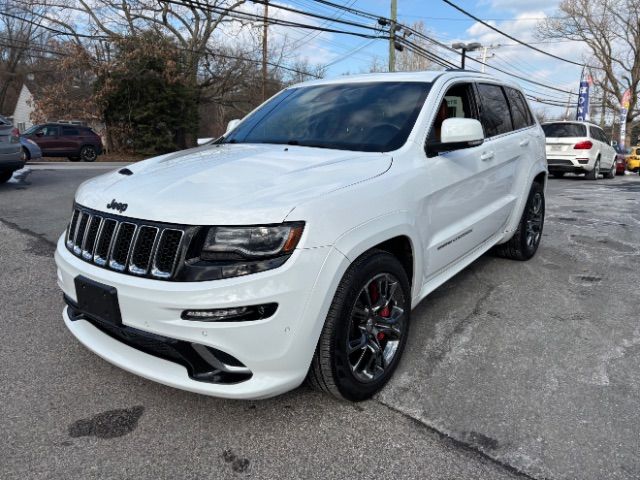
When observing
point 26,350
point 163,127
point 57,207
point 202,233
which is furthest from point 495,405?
point 163,127

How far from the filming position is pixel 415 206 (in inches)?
114

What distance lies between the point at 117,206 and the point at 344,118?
1.70 metres

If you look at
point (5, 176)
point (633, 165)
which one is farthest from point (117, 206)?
point (633, 165)

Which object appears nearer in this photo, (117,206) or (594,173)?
(117,206)

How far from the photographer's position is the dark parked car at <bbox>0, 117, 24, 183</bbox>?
8.91 m

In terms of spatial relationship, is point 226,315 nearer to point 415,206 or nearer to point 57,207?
point 415,206

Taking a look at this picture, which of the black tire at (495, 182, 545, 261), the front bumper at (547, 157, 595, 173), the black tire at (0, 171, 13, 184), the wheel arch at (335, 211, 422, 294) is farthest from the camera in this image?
the front bumper at (547, 157, 595, 173)

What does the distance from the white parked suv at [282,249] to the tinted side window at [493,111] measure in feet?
2.38

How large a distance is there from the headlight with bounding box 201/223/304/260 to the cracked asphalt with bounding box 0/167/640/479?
900 millimetres

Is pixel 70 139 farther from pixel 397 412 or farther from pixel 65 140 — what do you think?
pixel 397 412

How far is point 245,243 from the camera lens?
2.16 meters

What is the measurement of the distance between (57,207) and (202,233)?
21.6 ft

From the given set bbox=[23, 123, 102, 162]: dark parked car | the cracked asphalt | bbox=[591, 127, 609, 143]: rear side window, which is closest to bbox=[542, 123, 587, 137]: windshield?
bbox=[591, 127, 609, 143]: rear side window

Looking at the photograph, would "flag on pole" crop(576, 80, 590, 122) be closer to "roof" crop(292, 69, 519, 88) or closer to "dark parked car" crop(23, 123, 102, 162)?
"dark parked car" crop(23, 123, 102, 162)
